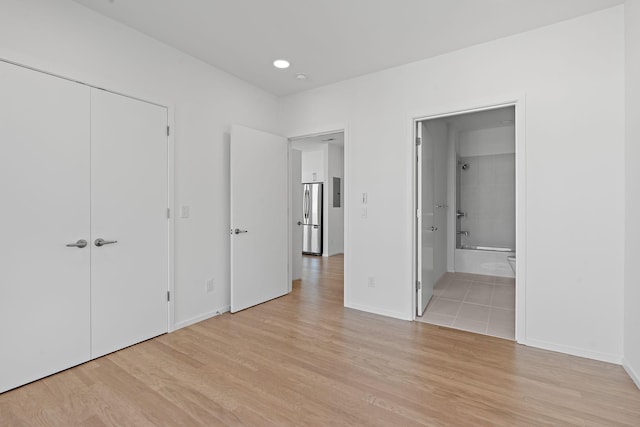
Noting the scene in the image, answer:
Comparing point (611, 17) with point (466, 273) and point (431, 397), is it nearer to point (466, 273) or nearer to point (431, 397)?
point (431, 397)

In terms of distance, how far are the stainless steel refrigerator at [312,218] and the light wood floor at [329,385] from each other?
4423 millimetres

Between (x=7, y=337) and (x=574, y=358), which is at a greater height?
(x=7, y=337)

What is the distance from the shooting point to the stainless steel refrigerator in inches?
287

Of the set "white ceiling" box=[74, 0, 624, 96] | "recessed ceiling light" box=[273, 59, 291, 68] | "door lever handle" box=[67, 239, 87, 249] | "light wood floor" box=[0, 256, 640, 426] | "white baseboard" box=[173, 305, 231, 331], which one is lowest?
"light wood floor" box=[0, 256, 640, 426]

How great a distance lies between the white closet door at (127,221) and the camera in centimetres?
237

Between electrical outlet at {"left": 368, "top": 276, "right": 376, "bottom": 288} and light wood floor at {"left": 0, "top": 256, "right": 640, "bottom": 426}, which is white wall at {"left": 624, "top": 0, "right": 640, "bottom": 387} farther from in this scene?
electrical outlet at {"left": 368, "top": 276, "right": 376, "bottom": 288}

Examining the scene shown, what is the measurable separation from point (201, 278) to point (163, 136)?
1435 mm

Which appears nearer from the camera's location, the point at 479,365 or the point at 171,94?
the point at 479,365

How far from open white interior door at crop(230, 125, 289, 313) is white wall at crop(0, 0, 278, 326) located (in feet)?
0.48

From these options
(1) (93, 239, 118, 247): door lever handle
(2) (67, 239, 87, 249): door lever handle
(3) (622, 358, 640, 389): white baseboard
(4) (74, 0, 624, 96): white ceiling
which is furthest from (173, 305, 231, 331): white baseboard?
(3) (622, 358, 640, 389): white baseboard

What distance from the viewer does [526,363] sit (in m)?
2.29

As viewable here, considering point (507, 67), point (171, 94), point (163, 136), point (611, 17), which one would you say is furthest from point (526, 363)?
point (171, 94)

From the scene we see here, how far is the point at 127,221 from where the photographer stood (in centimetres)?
255

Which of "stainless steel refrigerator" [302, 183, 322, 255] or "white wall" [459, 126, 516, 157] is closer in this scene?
"white wall" [459, 126, 516, 157]
